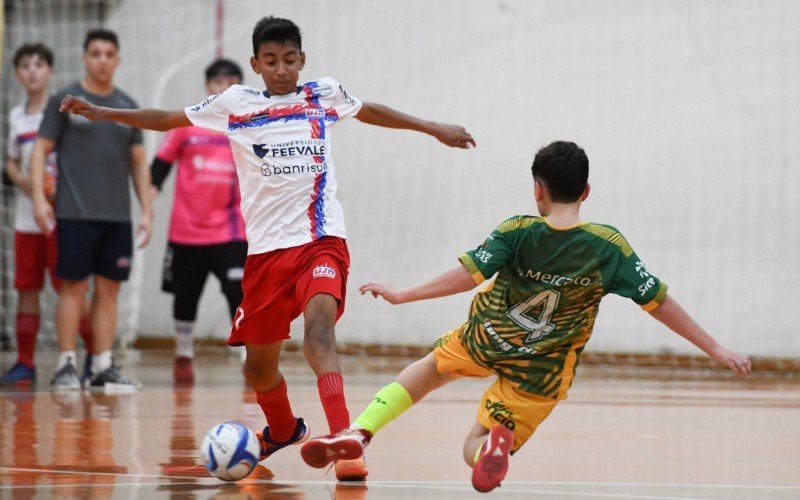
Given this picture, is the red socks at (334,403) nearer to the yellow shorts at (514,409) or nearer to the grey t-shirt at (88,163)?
the yellow shorts at (514,409)

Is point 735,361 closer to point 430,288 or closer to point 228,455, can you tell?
point 430,288

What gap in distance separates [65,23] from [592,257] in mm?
10564

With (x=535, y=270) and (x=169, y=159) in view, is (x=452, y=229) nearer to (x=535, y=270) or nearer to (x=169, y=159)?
(x=169, y=159)

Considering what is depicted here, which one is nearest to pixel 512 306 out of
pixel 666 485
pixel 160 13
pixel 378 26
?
pixel 666 485

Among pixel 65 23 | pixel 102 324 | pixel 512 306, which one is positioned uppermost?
pixel 65 23

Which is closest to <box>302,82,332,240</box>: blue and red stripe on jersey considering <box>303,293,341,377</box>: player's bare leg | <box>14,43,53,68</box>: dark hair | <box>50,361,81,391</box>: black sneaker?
<box>303,293,341,377</box>: player's bare leg

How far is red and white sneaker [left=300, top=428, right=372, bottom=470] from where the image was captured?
4156 millimetres

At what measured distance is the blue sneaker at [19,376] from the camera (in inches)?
358

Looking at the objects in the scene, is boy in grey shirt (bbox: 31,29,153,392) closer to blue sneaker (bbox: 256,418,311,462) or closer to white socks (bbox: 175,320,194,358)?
white socks (bbox: 175,320,194,358)

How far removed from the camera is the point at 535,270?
4289 millimetres

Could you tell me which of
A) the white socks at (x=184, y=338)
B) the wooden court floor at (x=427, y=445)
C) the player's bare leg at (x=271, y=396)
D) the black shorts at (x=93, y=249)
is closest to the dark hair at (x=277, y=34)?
the player's bare leg at (x=271, y=396)

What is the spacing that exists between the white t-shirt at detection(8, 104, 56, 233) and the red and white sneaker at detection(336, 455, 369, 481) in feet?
18.6

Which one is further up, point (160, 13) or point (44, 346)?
point (160, 13)

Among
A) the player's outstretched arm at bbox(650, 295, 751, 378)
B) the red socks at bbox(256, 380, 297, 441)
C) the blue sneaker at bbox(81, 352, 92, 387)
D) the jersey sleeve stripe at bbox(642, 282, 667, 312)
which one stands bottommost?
the blue sneaker at bbox(81, 352, 92, 387)
